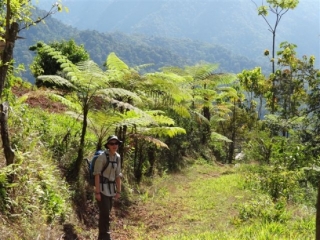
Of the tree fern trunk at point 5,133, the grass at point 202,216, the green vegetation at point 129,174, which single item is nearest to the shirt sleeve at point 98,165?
the green vegetation at point 129,174

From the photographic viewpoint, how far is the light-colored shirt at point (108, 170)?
5109mm

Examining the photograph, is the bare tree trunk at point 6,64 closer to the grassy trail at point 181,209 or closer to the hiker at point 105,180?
the hiker at point 105,180

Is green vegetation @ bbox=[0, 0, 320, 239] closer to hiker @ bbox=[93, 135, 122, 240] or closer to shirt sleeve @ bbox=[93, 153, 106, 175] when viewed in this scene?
hiker @ bbox=[93, 135, 122, 240]

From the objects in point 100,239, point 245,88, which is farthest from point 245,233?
point 245,88

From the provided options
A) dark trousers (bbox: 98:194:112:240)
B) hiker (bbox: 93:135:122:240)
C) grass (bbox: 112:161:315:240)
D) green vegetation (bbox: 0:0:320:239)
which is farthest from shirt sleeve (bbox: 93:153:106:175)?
grass (bbox: 112:161:315:240)

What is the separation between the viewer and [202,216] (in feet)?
23.8

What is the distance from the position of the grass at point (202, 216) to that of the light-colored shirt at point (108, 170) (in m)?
1.01

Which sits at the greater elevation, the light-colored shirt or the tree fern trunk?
the tree fern trunk

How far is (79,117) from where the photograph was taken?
7.22m

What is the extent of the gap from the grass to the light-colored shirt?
39.7 inches

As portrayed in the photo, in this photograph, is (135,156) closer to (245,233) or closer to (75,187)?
(75,187)

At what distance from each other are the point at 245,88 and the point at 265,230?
77.6ft

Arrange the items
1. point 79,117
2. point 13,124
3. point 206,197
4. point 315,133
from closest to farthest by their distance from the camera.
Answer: point 13,124 < point 79,117 < point 206,197 < point 315,133

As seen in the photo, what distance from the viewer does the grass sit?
4.89 m
